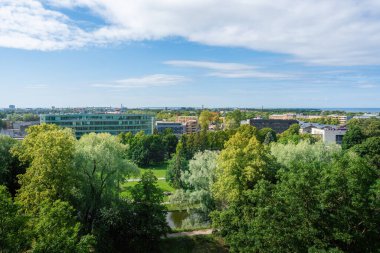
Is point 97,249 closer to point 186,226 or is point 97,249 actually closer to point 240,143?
point 186,226

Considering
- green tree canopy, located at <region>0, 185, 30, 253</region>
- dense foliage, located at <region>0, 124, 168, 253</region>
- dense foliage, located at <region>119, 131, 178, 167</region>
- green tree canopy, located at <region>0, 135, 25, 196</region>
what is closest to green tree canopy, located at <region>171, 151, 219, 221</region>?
dense foliage, located at <region>0, 124, 168, 253</region>

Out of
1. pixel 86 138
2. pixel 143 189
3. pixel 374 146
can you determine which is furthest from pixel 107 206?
pixel 374 146

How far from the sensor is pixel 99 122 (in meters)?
113

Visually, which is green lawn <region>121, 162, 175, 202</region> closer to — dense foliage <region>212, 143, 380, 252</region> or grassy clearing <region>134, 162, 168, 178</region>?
grassy clearing <region>134, 162, 168, 178</region>

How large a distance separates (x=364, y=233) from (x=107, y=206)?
19715 millimetres

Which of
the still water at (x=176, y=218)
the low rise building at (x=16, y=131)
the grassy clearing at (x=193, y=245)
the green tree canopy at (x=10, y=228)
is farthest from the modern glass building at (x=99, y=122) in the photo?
the green tree canopy at (x=10, y=228)

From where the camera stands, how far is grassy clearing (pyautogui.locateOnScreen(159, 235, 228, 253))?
2812 centimetres

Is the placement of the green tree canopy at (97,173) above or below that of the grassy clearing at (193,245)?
above

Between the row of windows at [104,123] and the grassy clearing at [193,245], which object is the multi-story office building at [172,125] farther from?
the grassy clearing at [193,245]

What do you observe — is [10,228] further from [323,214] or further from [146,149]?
[146,149]

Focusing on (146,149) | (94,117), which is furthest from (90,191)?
(94,117)

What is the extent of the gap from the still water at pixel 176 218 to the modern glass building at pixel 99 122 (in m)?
75.5

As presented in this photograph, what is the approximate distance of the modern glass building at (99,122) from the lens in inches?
4232

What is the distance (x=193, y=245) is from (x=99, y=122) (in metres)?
90.6
